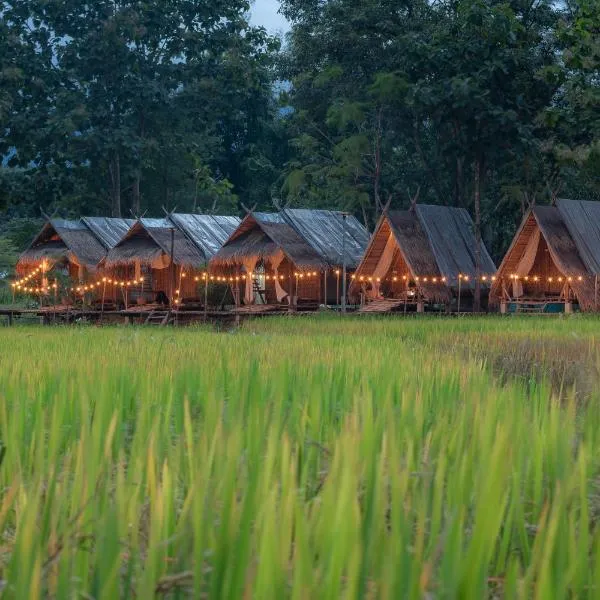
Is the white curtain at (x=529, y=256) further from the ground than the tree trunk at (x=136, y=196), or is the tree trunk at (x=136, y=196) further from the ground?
the tree trunk at (x=136, y=196)

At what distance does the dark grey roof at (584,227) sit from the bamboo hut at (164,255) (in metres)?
10.3

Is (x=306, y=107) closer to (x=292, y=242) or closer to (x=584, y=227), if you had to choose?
(x=292, y=242)

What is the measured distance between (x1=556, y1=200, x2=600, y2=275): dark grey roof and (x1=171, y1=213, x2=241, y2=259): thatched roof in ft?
33.1

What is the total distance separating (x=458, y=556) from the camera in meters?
1.58

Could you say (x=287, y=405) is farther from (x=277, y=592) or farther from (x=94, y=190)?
(x=94, y=190)

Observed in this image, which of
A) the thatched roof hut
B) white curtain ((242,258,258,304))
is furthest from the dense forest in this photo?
white curtain ((242,258,258,304))

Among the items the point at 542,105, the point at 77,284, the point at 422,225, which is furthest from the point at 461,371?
the point at 77,284

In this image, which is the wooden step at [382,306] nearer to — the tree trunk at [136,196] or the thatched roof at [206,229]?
the thatched roof at [206,229]

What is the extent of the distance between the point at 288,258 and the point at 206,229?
15.3ft

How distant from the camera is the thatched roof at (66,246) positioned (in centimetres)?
3241

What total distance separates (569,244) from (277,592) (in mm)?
23882

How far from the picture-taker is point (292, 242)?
2817 cm

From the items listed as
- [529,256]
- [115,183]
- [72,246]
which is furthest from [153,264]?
[529,256]

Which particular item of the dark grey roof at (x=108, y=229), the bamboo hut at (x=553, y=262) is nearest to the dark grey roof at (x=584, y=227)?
the bamboo hut at (x=553, y=262)
